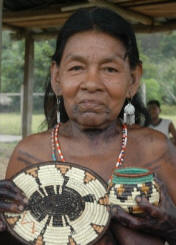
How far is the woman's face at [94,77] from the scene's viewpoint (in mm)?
1838

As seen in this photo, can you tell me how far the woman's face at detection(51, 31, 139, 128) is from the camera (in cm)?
184

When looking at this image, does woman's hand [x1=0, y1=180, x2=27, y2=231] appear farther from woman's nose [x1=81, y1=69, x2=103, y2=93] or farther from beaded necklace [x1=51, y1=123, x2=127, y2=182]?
woman's nose [x1=81, y1=69, x2=103, y2=93]

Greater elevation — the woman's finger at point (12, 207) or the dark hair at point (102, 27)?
the dark hair at point (102, 27)

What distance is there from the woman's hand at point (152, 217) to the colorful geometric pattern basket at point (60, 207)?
0.08m

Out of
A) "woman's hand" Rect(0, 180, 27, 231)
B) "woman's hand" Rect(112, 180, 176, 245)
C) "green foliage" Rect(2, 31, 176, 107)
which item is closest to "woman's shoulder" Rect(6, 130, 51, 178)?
"woman's hand" Rect(0, 180, 27, 231)

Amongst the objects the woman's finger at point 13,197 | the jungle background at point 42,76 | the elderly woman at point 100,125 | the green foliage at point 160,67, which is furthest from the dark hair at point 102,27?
the green foliage at point 160,67

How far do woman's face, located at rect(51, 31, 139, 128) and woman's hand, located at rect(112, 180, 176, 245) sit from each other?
1.46 ft

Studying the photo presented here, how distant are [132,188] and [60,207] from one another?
31 cm

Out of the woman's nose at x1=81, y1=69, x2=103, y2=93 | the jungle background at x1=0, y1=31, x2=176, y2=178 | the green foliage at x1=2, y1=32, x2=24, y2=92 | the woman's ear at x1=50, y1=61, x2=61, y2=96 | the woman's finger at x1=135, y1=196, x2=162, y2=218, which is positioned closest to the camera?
the woman's finger at x1=135, y1=196, x2=162, y2=218

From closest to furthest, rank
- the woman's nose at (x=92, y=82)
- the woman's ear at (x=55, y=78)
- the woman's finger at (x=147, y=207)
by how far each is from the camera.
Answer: the woman's finger at (x=147, y=207)
the woman's nose at (x=92, y=82)
the woman's ear at (x=55, y=78)

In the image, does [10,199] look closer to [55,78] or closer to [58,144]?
[58,144]

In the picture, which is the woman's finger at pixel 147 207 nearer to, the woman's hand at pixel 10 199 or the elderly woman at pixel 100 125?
the elderly woman at pixel 100 125

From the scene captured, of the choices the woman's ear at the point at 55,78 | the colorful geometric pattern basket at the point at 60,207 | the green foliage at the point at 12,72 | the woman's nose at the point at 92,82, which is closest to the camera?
the colorful geometric pattern basket at the point at 60,207

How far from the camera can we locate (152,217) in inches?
63.2
